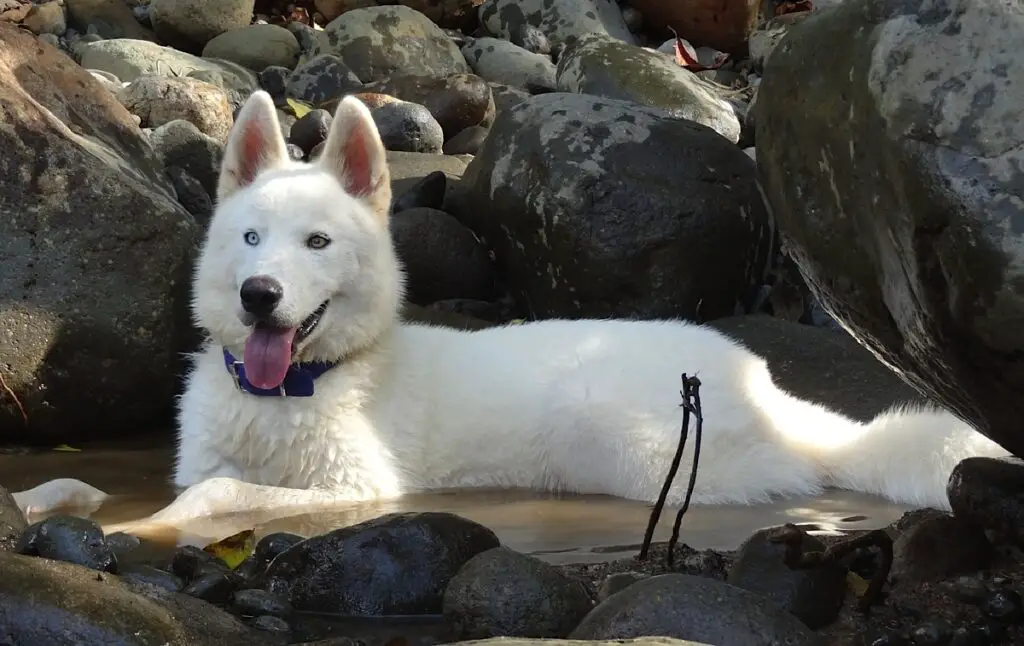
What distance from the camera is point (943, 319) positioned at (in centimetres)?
268

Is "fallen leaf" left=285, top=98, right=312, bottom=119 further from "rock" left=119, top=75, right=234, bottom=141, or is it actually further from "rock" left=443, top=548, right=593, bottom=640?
"rock" left=443, top=548, right=593, bottom=640

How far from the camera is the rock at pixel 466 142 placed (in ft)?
37.8

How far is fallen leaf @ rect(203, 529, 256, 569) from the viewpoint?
3.78m

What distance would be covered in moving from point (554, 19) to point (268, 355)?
13.9 meters

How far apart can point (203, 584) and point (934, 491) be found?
2.86 m

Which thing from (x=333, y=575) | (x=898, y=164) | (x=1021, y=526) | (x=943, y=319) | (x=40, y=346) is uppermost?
(x=898, y=164)

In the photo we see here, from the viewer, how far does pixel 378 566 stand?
333cm

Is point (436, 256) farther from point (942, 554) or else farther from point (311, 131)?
point (942, 554)

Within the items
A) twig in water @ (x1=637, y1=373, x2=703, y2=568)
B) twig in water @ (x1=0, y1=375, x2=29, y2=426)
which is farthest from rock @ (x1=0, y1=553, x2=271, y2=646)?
twig in water @ (x1=0, y1=375, x2=29, y2=426)

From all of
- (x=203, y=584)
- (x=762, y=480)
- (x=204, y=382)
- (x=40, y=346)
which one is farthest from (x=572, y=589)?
(x=40, y=346)

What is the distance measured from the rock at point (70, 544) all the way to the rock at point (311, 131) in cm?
733

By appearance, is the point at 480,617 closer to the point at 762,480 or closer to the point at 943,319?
the point at 943,319

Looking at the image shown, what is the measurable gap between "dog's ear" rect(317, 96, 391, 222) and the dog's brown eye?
0.47m

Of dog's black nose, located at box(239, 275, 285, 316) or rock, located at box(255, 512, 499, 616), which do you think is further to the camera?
dog's black nose, located at box(239, 275, 285, 316)
